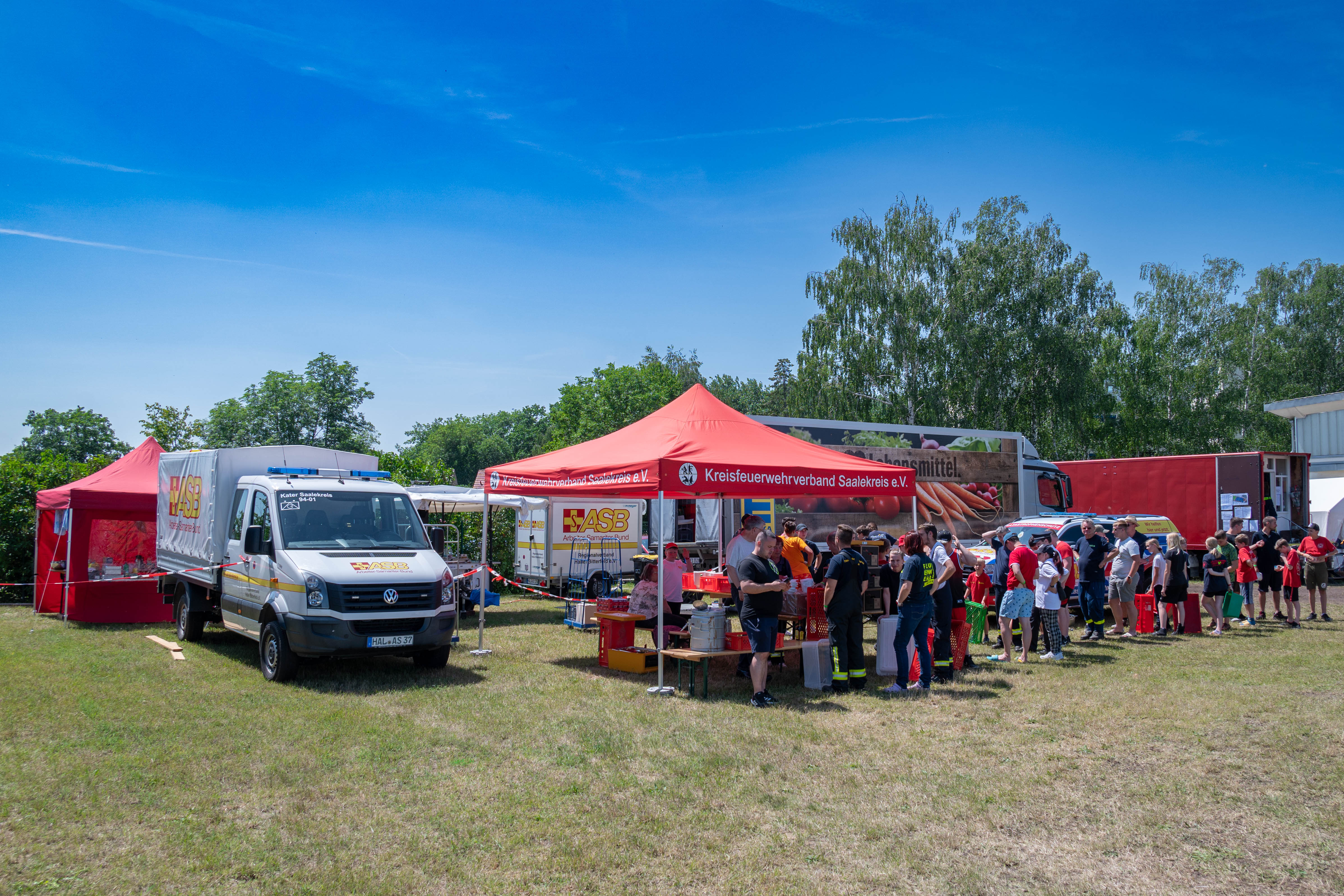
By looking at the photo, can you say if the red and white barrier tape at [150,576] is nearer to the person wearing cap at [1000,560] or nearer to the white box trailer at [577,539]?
the white box trailer at [577,539]

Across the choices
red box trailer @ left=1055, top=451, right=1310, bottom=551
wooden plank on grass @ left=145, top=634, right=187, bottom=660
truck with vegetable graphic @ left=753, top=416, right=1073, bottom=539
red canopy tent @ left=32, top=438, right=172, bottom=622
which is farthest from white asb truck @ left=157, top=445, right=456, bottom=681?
red box trailer @ left=1055, top=451, right=1310, bottom=551

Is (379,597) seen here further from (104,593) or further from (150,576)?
(104,593)

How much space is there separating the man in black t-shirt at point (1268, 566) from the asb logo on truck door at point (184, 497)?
16097 mm

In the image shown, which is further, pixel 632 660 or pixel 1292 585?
pixel 1292 585

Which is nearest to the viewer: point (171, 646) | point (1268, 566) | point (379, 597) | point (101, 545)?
point (379, 597)

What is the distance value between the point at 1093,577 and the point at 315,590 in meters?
10.2

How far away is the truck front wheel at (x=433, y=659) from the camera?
393 inches

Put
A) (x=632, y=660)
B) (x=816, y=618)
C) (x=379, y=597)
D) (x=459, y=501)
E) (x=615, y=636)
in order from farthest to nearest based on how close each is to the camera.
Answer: (x=459, y=501)
(x=615, y=636)
(x=632, y=660)
(x=816, y=618)
(x=379, y=597)

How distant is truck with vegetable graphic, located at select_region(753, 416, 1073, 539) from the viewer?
1680 centimetres

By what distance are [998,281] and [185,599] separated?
96.5 feet

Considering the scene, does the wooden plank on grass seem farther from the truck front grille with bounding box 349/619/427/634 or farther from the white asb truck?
the truck front grille with bounding box 349/619/427/634

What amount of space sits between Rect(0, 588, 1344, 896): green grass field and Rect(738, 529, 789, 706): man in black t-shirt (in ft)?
1.20

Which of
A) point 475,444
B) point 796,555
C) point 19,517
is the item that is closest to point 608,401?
point 19,517

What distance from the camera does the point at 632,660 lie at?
33.7ft
